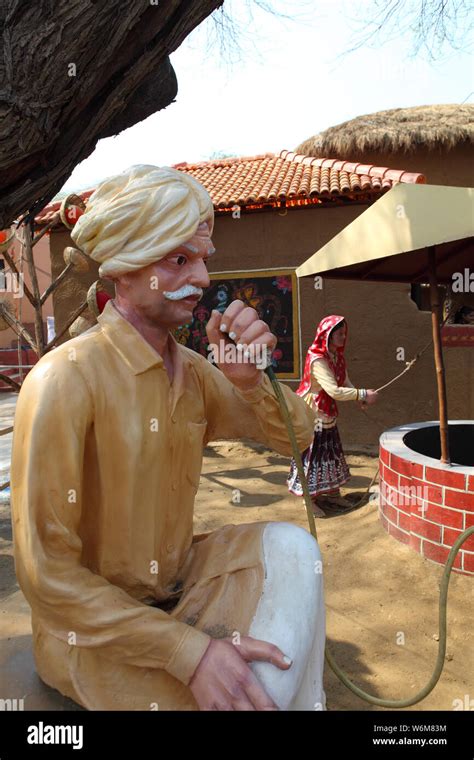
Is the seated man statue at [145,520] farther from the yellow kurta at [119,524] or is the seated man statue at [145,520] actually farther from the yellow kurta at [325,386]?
the yellow kurta at [325,386]

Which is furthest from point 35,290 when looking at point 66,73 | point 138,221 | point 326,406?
point 138,221

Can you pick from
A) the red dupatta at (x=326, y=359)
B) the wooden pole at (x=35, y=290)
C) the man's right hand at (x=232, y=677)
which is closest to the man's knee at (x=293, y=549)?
the man's right hand at (x=232, y=677)

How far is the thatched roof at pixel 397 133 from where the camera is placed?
8.13 m

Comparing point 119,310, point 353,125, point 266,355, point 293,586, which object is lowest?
point 293,586

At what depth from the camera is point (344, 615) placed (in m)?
3.00

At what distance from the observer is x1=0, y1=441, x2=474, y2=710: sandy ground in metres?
2.31

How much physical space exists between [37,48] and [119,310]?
120 cm

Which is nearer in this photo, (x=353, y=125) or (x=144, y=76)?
(x=144, y=76)

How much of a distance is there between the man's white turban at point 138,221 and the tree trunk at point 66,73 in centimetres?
91

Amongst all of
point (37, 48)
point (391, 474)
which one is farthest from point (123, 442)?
point (391, 474)

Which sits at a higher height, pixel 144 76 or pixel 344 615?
pixel 144 76
